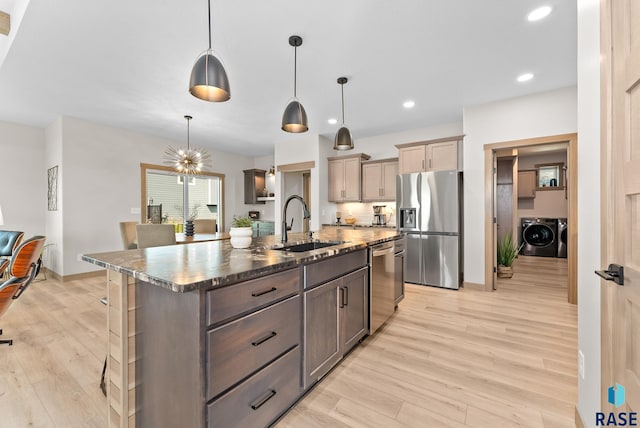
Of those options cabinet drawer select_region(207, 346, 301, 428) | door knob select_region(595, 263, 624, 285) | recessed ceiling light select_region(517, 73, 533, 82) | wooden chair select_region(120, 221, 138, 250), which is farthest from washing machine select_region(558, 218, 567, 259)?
wooden chair select_region(120, 221, 138, 250)

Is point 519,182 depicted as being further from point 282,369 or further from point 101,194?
point 101,194

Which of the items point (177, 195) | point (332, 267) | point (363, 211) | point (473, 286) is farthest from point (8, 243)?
point (473, 286)

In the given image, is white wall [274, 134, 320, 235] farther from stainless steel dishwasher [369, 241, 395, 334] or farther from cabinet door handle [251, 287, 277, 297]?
cabinet door handle [251, 287, 277, 297]

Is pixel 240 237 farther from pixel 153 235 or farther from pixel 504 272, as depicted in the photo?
pixel 504 272

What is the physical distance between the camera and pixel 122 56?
2.74m

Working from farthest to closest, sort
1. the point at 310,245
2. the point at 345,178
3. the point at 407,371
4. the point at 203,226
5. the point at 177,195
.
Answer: the point at 177,195, the point at 345,178, the point at 203,226, the point at 310,245, the point at 407,371

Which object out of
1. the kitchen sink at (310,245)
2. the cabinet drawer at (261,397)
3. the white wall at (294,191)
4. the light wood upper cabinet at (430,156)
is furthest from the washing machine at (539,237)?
the cabinet drawer at (261,397)

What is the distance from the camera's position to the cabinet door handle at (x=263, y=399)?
1.33m

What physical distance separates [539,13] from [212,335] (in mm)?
3171

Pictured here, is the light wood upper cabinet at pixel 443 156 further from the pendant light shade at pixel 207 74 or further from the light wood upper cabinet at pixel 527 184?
the light wood upper cabinet at pixel 527 184

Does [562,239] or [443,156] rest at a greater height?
[443,156]

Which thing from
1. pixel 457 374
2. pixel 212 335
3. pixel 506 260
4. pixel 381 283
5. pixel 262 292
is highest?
pixel 262 292

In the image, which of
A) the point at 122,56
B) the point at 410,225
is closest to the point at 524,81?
the point at 410,225

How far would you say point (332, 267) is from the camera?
192cm
